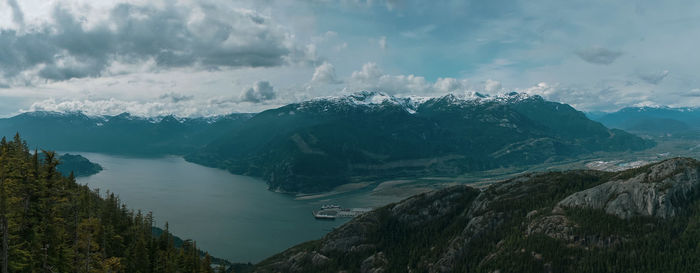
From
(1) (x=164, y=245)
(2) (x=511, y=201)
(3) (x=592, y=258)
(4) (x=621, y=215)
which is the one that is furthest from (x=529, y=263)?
(1) (x=164, y=245)

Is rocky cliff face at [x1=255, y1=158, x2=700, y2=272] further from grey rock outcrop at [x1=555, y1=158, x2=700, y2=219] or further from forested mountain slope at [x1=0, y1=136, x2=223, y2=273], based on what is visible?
forested mountain slope at [x1=0, y1=136, x2=223, y2=273]

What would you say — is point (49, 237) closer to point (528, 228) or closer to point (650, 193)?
point (528, 228)

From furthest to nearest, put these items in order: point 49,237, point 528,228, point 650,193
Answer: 1. point 528,228
2. point 650,193
3. point 49,237

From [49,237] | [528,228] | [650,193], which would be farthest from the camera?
[528,228]

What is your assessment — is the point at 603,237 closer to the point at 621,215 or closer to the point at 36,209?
the point at 621,215

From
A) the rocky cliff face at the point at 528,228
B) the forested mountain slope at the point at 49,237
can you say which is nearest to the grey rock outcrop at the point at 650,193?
the rocky cliff face at the point at 528,228

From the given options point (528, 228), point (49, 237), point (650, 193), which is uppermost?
point (49, 237)

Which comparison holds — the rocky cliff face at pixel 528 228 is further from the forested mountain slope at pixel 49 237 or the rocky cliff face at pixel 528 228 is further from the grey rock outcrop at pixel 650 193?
the forested mountain slope at pixel 49 237

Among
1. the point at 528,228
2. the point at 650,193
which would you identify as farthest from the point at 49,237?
the point at 650,193

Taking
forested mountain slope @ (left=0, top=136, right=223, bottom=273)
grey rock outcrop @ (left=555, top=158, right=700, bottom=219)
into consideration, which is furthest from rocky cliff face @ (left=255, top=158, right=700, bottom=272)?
forested mountain slope @ (left=0, top=136, right=223, bottom=273)
